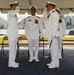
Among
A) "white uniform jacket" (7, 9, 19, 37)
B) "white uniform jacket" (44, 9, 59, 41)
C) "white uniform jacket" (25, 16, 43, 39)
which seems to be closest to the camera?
"white uniform jacket" (44, 9, 59, 41)

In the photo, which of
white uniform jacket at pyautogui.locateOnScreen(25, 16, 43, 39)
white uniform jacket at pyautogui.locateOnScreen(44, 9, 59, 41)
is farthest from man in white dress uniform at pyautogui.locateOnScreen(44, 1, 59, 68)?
white uniform jacket at pyautogui.locateOnScreen(25, 16, 43, 39)

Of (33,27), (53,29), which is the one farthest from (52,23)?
(33,27)

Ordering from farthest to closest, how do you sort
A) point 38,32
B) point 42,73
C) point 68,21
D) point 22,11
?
point 68,21
point 22,11
point 38,32
point 42,73

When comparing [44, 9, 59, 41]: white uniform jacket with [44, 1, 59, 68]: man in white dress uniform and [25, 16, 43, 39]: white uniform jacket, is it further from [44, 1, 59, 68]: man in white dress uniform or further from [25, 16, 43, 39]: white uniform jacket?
[25, 16, 43, 39]: white uniform jacket

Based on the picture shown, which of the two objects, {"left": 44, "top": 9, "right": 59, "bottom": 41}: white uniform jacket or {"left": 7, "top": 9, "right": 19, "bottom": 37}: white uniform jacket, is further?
{"left": 7, "top": 9, "right": 19, "bottom": 37}: white uniform jacket

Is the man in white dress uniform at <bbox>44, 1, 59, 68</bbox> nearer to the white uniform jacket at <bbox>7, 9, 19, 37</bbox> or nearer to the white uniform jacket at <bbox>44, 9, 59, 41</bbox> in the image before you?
the white uniform jacket at <bbox>44, 9, 59, 41</bbox>

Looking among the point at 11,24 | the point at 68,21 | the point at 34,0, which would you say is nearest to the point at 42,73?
the point at 11,24

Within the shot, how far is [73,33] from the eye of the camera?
37.2 ft

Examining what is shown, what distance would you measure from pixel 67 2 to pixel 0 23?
436cm

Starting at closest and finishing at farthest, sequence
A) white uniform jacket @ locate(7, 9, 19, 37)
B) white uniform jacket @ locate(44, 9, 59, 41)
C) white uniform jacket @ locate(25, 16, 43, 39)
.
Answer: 1. white uniform jacket @ locate(44, 9, 59, 41)
2. white uniform jacket @ locate(7, 9, 19, 37)
3. white uniform jacket @ locate(25, 16, 43, 39)

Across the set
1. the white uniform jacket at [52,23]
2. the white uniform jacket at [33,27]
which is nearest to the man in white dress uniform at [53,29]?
the white uniform jacket at [52,23]

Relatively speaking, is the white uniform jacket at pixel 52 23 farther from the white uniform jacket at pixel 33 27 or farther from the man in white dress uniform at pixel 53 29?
the white uniform jacket at pixel 33 27

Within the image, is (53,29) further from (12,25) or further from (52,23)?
(12,25)

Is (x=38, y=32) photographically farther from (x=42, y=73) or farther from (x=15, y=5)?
(x=42, y=73)
